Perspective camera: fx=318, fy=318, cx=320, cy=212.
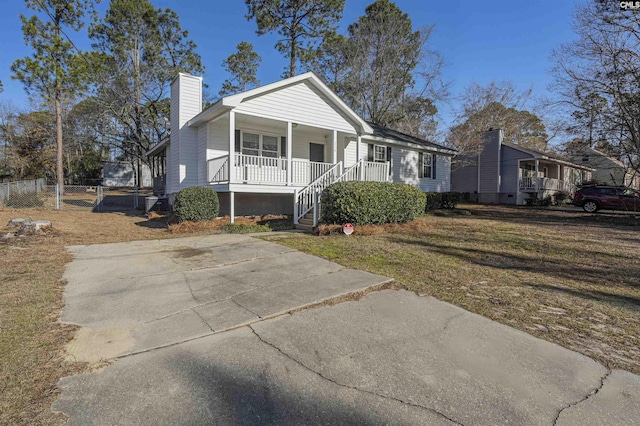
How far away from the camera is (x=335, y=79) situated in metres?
27.0

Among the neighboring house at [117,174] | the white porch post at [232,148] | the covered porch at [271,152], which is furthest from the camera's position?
the neighboring house at [117,174]

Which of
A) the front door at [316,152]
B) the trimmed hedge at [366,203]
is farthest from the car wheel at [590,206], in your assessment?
the front door at [316,152]

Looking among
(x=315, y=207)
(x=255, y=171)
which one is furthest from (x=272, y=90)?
(x=315, y=207)

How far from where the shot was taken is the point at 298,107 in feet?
41.2

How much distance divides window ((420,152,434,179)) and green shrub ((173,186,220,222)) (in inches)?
502

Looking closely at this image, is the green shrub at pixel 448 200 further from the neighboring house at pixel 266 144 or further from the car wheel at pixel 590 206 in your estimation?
the car wheel at pixel 590 206

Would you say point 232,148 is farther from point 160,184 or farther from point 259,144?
point 160,184

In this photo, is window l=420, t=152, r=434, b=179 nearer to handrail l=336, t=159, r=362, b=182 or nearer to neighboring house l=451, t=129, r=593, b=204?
neighboring house l=451, t=129, r=593, b=204

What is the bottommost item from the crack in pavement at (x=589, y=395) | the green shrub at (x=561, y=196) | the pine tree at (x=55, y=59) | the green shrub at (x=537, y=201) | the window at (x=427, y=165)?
the crack in pavement at (x=589, y=395)

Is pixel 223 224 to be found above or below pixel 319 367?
above

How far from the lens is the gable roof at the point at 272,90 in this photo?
34.7 feet

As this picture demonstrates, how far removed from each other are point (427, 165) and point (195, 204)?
1382cm

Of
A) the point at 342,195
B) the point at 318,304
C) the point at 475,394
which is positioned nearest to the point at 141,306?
the point at 318,304

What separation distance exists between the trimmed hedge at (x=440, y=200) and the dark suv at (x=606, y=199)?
24.3ft
